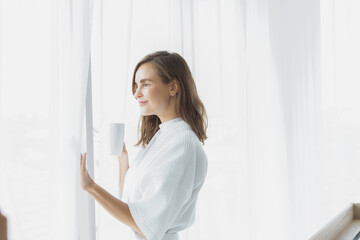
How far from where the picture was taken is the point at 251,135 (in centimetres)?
249

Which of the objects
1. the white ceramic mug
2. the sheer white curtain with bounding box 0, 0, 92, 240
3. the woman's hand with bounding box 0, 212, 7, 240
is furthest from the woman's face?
the woman's hand with bounding box 0, 212, 7, 240

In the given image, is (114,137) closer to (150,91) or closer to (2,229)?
(150,91)

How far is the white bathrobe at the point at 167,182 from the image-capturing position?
1313 mm

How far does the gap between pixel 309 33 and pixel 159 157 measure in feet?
5.26

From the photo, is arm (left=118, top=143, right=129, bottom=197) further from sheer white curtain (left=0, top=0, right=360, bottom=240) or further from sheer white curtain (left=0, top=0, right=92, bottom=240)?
sheer white curtain (left=0, top=0, right=92, bottom=240)

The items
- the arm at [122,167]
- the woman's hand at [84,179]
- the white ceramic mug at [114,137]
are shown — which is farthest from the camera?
the arm at [122,167]

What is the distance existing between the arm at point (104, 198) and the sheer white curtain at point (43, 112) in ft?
0.08

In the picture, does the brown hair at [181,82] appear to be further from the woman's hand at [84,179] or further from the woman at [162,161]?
the woman's hand at [84,179]

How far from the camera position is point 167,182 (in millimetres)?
1319

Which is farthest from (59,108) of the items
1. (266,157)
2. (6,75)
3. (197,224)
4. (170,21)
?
(266,157)

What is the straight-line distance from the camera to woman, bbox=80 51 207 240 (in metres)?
1.31

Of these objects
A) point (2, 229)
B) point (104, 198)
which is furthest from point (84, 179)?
point (2, 229)

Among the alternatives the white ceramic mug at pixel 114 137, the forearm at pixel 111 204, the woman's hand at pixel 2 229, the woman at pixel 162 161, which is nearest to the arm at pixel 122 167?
the woman at pixel 162 161

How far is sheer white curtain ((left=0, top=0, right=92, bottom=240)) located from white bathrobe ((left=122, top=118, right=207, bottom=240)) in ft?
0.67
